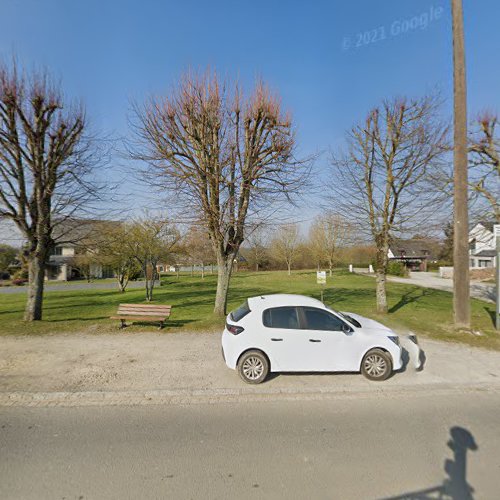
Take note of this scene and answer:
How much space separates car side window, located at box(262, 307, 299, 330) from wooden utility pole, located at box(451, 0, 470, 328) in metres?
5.86

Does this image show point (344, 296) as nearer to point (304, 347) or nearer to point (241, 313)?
point (304, 347)

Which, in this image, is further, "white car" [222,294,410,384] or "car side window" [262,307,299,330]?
"car side window" [262,307,299,330]

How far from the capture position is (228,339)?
510cm

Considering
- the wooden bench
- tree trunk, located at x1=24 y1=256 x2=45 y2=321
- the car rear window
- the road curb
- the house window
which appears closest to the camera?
the road curb

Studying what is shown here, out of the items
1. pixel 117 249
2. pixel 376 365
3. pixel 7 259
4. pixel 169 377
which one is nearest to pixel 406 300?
pixel 376 365

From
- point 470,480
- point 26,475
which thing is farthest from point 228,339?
point 470,480

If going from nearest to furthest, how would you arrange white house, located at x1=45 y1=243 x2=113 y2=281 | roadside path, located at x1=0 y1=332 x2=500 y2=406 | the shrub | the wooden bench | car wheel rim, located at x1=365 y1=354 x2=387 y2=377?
roadside path, located at x1=0 y1=332 x2=500 y2=406, car wheel rim, located at x1=365 y1=354 x2=387 y2=377, the wooden bench, the shrub, white house, located at x1=45 y1=243 x2=113 y2=281

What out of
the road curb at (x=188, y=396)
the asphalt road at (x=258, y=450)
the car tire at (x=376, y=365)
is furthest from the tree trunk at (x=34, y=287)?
the car tire at (x=376, y=365)

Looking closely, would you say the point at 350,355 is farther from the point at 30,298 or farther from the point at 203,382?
the point at 30,298

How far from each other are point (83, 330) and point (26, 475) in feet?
19.3

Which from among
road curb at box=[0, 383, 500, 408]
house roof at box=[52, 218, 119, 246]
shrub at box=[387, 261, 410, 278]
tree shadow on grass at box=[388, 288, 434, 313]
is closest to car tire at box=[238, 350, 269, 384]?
road curb at box=[0, 383, 500, 408]

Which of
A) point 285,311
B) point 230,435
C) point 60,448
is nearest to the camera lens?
point 60,448

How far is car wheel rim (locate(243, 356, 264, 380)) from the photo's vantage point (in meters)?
4.86

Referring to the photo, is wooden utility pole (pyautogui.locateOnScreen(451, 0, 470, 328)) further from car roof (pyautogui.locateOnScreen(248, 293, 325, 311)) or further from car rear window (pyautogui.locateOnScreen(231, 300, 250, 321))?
car rear window (pyautogui.locateOnScreen(231, 300, 250, 321))
